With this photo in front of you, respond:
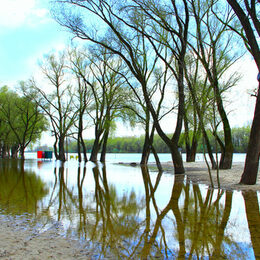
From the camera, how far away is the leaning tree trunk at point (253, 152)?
1014cm

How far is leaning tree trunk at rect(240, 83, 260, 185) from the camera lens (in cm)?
1014

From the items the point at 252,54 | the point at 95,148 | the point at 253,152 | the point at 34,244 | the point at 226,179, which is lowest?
the point at 226,179

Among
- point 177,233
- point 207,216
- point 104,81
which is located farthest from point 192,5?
point 104,81

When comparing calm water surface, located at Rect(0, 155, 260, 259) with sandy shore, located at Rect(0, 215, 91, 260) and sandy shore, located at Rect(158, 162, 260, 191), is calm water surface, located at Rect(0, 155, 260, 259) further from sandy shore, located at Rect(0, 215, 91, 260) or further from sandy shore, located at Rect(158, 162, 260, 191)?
sandy shore, located at Rect(158, 162, 260, 191)

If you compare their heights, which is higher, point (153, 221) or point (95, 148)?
point (95, 148)

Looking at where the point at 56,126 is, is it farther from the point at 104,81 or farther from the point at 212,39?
the point at 212,39

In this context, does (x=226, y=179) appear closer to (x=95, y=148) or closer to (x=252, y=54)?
(x=252, y=54)

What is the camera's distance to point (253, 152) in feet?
34.2

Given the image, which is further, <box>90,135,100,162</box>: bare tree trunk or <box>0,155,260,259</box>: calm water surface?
<box>90,135,100,162</box>: bare tree trunk

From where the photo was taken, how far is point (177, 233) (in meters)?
4.54

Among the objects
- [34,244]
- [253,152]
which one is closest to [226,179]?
[253,152]

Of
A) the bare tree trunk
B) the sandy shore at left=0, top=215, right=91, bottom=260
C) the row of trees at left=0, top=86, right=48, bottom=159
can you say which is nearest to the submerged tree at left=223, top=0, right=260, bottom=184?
the sandy shore at left=0, top=215, right=91, bottom=260

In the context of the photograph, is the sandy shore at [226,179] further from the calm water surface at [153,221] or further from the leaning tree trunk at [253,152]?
the calm water surface at [153,221]

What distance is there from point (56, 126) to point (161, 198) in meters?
33.1
